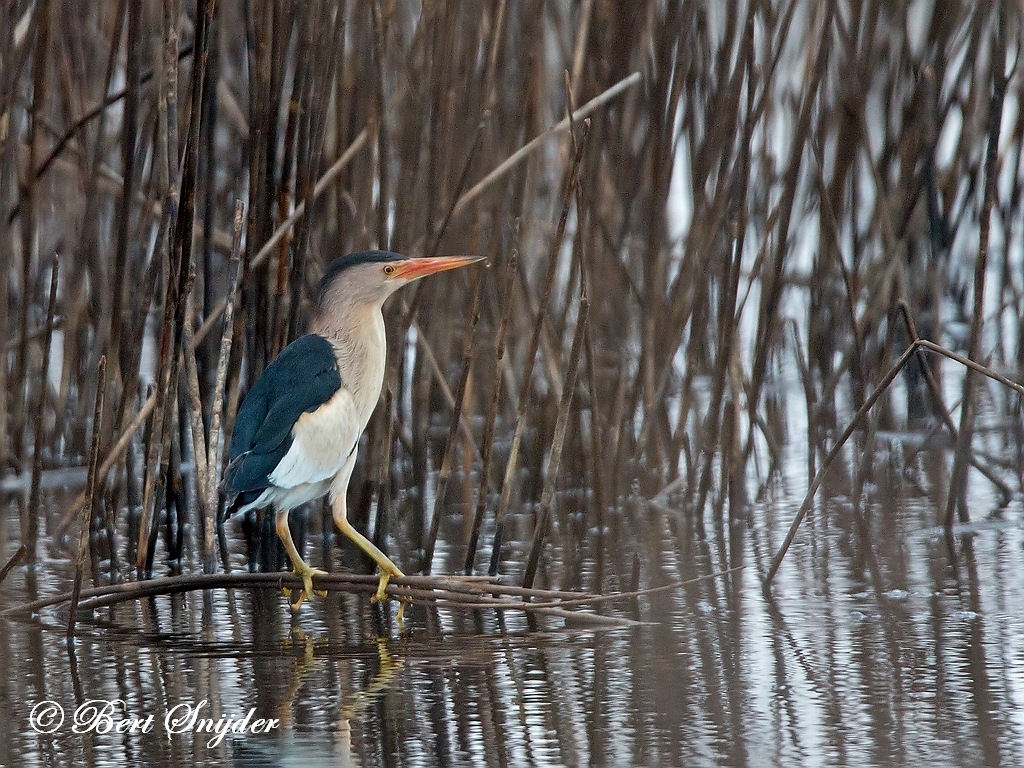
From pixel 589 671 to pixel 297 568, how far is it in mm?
826

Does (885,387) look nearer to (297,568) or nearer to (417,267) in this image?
(417,267)

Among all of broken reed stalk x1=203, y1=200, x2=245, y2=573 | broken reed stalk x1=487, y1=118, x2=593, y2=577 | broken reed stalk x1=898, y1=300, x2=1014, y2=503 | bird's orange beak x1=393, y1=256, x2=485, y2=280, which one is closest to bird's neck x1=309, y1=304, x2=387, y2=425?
bird's orange beak x1=393, y1=256, x2=485, y2=280

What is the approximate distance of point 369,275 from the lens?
3812mm

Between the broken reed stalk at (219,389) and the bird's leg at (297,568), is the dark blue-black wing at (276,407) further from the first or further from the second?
the bird's leg at (297,568)

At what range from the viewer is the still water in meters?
2.57

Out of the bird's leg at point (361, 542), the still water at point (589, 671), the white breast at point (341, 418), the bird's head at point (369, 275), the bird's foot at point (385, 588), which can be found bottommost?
the still water at point (589, 671)

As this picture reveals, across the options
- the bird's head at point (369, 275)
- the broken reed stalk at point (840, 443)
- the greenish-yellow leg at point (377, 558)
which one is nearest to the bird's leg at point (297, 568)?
the greenish-yellow leg at point (377, 558)

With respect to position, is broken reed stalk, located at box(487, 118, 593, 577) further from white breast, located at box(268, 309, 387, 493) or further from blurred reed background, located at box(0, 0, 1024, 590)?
white breast, located at box(268, 309, 387, 493)

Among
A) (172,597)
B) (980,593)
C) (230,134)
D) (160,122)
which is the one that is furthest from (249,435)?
(230,134)

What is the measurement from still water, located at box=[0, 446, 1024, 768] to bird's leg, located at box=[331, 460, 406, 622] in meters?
0.10

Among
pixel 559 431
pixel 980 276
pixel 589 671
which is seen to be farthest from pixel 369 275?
pixel 980 276

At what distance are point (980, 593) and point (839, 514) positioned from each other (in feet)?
3.12

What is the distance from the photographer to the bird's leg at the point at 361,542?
11.2 feet

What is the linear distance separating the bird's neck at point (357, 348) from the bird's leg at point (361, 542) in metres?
0.15
